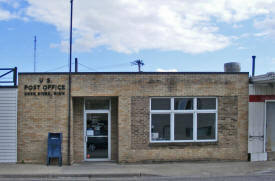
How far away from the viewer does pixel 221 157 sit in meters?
11.9

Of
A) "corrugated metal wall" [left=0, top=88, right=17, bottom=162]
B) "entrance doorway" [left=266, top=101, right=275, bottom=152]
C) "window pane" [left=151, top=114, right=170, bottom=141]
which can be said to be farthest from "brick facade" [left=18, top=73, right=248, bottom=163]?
"entrance doorway" [left=266, top=101, right=275, bottom=152]

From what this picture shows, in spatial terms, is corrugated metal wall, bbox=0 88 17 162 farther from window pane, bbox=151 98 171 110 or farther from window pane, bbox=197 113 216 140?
window pane, bbox=197 113 216 140

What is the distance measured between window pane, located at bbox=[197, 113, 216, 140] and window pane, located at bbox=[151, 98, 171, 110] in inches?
53.9

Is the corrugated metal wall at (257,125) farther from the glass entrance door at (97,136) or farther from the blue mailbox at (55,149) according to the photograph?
the blue mailbox at (55,149)

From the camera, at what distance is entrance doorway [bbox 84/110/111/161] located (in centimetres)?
1218

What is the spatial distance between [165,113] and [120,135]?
1999mm

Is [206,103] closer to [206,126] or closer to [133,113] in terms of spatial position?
[206,126]

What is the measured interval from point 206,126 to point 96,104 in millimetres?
4605

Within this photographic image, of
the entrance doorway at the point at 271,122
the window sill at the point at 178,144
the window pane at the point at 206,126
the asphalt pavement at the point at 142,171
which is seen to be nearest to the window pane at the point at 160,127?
the window sill at the point at 178,144

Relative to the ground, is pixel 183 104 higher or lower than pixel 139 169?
higher

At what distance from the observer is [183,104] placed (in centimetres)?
1199

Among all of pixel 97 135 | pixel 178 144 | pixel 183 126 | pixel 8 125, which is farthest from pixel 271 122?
pixel 8 125

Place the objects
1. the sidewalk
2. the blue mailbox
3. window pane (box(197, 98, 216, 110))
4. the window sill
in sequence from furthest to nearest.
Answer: window pane (box(197, 98, 216, 110)) → the window sill → the blue mailbox → the sidewalk

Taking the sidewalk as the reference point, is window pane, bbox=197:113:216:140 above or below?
above
